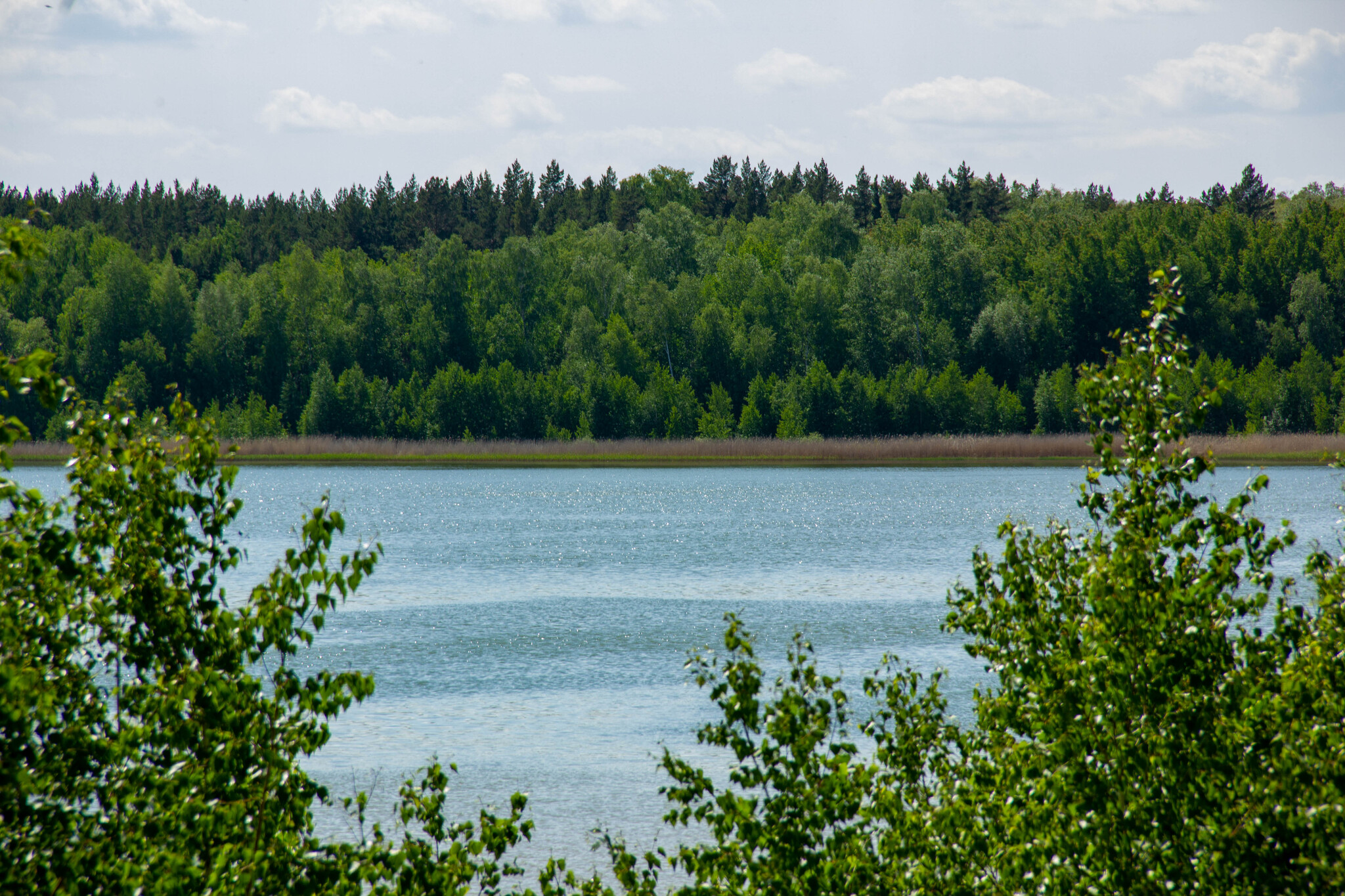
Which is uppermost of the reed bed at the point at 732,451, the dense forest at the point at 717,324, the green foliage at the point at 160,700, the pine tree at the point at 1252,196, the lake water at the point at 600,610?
the pine tree at the point at 1252,196

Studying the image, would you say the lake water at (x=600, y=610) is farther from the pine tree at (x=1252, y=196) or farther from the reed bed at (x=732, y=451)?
the pine tree at (x=1252, y=196)

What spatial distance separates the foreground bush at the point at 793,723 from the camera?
4379mm

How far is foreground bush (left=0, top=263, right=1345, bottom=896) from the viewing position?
172 inches

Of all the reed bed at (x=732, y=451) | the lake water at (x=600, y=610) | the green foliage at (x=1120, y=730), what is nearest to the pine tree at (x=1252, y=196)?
the reed bed at (x=732, y=451)

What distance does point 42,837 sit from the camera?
165 inches

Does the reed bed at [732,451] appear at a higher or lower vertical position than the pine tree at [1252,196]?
lower

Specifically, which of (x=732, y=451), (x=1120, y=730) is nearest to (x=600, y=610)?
(x=1120, y=730)

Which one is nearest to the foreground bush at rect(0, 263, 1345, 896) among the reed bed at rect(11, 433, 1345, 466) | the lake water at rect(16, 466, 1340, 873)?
the lake water at rect(16, 466, 1340, 873)

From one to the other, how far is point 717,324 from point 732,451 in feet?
62.9

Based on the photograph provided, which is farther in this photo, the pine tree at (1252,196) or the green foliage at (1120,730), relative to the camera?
the pine tree at (1252,196)

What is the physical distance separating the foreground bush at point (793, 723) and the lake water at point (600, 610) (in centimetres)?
61

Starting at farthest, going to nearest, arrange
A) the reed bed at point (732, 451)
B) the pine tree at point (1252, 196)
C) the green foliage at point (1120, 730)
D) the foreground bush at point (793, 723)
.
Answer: the pine tree at point (1252, 196) < the reed bed at point (732, 451) < the green foliage at point (1120, 730) < the foreground bush at point (793, 723)

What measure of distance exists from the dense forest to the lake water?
26316mm

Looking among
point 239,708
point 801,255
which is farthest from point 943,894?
point 801,255
